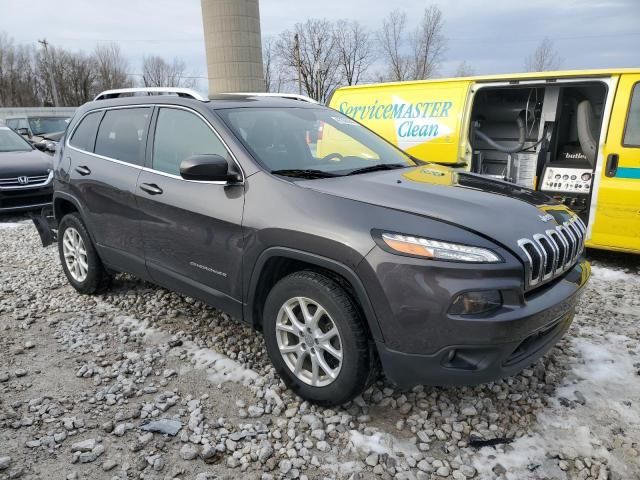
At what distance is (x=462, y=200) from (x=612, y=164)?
3.28m

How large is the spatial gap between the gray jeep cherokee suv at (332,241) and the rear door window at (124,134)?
0.7 inches

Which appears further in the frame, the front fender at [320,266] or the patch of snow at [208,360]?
the patch of snow at [208,360]

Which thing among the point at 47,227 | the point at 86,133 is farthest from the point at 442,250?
the point at 47,227

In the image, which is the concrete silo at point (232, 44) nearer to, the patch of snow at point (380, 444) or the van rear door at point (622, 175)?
the van rear door at point (622, 175)

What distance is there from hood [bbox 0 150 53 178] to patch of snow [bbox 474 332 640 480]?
330 inches

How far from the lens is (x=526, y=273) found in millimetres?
2221

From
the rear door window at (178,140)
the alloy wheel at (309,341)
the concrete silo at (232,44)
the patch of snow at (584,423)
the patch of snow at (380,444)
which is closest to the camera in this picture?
the patch of snow at (584,423)

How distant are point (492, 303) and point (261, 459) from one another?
4.40 ft

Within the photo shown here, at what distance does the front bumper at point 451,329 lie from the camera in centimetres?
213

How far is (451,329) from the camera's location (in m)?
2.15

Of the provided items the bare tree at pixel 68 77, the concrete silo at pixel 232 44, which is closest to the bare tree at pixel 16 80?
Answer: the bare tree at pixel 68 77

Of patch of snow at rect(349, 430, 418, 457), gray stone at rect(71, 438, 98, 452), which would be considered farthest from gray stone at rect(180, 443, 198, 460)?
patch of snow at rect(349, 430, 418, 457)

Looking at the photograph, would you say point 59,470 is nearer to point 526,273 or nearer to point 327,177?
point 327,177

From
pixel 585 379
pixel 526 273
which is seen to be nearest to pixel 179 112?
pixel 526 273
